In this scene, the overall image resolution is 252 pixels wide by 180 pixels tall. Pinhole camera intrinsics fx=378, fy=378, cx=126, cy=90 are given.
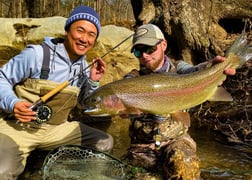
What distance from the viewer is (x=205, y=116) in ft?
20.1

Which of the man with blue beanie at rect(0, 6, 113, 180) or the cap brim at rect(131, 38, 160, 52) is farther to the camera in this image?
the man with blue beanie at rect(0, 6, 113, 180)

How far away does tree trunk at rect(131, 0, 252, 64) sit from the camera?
6418 millimetres

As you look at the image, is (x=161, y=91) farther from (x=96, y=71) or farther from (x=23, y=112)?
(x=23, y=112)

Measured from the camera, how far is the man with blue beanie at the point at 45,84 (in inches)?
148

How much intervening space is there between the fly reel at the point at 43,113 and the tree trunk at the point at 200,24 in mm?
3057

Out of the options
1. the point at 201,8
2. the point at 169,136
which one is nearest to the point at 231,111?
the point at 201,8

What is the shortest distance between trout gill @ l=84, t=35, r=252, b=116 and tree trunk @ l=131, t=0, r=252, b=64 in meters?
3.34

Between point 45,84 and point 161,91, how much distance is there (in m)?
1.48

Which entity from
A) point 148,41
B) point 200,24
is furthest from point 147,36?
point 200,24

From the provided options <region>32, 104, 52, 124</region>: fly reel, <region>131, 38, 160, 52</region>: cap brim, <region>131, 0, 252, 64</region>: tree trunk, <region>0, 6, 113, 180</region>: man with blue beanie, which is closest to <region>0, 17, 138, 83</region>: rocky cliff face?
<region>131, 0, 252, 64</region>: tree trunk

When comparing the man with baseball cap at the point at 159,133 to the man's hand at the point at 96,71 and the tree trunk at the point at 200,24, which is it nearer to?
the man's hand at the point at 96,71

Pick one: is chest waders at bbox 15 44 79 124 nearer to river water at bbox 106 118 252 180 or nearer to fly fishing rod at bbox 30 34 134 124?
fly fishing rod at bbox 30 34 134 124

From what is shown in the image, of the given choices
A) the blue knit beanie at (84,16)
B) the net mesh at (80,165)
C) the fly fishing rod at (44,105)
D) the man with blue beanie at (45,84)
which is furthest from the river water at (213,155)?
the blue knit beanie at (84,16)

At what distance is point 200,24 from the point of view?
21.3 ft
